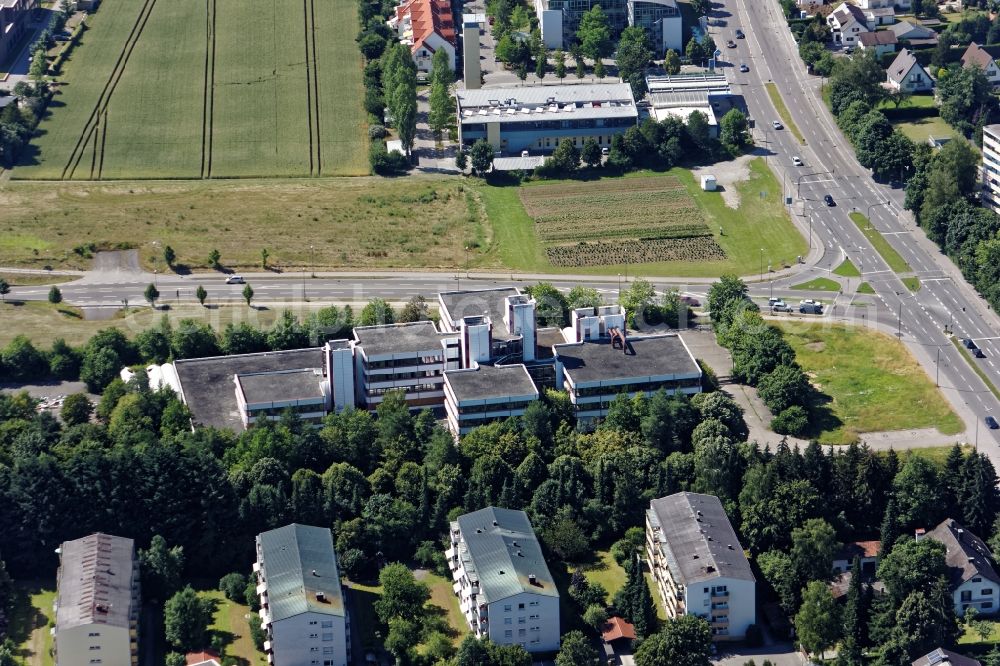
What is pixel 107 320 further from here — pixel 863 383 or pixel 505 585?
pixel 863 383

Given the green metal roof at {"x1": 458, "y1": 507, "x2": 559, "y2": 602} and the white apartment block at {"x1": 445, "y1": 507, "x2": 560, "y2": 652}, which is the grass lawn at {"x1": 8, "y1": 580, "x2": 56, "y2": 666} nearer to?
the white apartment block at {"x1": 445, "y1": 507, "x2": 560, "y2": 652}

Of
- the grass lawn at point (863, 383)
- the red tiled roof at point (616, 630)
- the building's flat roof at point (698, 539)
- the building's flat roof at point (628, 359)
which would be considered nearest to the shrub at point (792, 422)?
the grass lawn at point (863, 383)

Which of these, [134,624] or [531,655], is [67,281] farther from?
[531,655]

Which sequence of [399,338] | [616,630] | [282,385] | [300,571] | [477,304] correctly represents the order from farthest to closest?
[477,304] < [399,338] < [282,385] < [616,630] < [300,571]

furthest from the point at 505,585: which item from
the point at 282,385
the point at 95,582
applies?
the point at 282,385

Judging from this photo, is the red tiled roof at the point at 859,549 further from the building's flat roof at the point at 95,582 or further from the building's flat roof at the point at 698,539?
the building's flat roof at the point at 95,582

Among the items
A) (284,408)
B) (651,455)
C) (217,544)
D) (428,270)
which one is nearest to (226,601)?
(217,544)

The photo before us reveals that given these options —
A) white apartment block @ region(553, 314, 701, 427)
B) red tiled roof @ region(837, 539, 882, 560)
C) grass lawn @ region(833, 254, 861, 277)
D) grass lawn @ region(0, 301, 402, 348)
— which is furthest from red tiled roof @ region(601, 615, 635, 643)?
grass lawn @ region(833, 254, 861, 277)
